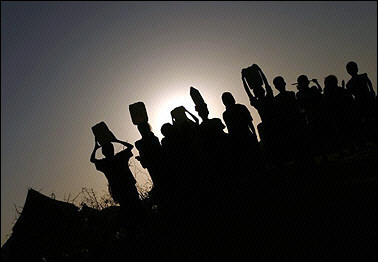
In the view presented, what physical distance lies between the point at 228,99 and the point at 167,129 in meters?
1.49

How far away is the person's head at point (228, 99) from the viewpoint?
8.16 metres

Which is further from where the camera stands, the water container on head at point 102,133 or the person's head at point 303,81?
the person's head at point 303,81

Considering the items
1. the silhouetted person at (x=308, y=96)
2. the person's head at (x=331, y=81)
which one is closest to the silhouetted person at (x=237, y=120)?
the silhouetted person at (x=308, y=96)

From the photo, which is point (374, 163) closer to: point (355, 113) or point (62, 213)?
point (355, 113)

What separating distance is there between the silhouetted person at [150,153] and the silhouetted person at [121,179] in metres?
0.27

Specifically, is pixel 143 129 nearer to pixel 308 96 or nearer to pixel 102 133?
pixel 102 133

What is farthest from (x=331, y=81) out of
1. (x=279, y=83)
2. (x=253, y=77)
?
(x=253, y=77)

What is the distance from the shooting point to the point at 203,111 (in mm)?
8414

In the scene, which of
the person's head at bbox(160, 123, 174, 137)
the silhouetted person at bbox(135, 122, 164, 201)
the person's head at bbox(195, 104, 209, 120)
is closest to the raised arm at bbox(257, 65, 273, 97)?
the person's head at bbox(195, 104, 209, 120)

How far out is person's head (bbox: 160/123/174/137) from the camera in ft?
26.9

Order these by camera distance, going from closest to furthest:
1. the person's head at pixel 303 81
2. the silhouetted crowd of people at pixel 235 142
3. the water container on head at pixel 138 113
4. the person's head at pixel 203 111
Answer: the silhouetted crowd of people at pixel 235 142, the water container on head at pixel 138 113, the person's head at pixel 203 111, the person's head at pixel 303 81

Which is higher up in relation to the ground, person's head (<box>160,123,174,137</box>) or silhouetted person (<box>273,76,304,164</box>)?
person's head (<box>160,123,174,137</box>)

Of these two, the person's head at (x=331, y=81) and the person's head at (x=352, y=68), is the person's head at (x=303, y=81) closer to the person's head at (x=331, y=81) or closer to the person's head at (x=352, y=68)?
the person's head at (x=331, y=81)

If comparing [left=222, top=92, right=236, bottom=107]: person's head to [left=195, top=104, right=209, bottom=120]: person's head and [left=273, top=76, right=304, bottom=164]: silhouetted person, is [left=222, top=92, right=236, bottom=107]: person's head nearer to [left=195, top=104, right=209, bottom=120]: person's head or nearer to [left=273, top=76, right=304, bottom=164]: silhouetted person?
[left=195, top=104, right=209, bottom=120]: person's head
